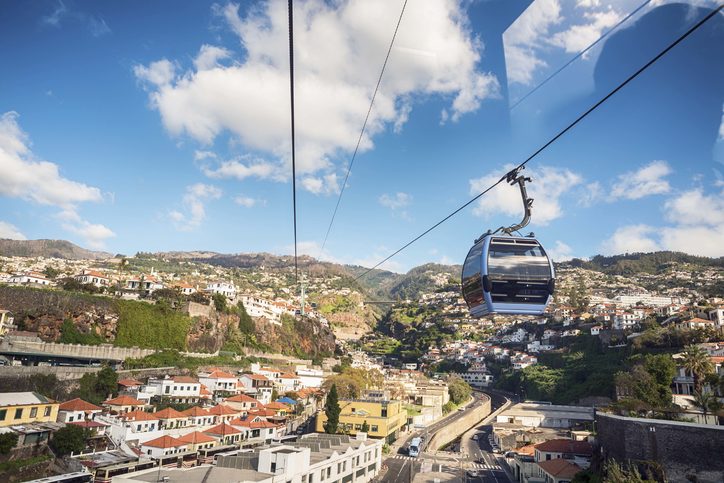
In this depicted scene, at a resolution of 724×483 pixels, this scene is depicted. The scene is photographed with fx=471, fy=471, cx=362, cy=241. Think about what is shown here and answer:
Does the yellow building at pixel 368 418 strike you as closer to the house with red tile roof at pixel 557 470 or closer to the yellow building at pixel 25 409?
the house with red tile roof at pixel 557 470

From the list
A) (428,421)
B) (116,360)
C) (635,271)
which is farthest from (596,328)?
(635,271)

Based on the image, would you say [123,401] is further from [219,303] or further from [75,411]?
[219,303]

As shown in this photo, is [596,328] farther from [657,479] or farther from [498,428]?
[657,479]

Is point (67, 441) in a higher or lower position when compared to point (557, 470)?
higher

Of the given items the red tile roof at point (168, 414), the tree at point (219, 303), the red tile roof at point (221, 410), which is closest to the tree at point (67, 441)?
the red tile roof at point (168, 414)

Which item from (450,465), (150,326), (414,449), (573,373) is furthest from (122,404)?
(573,373)
